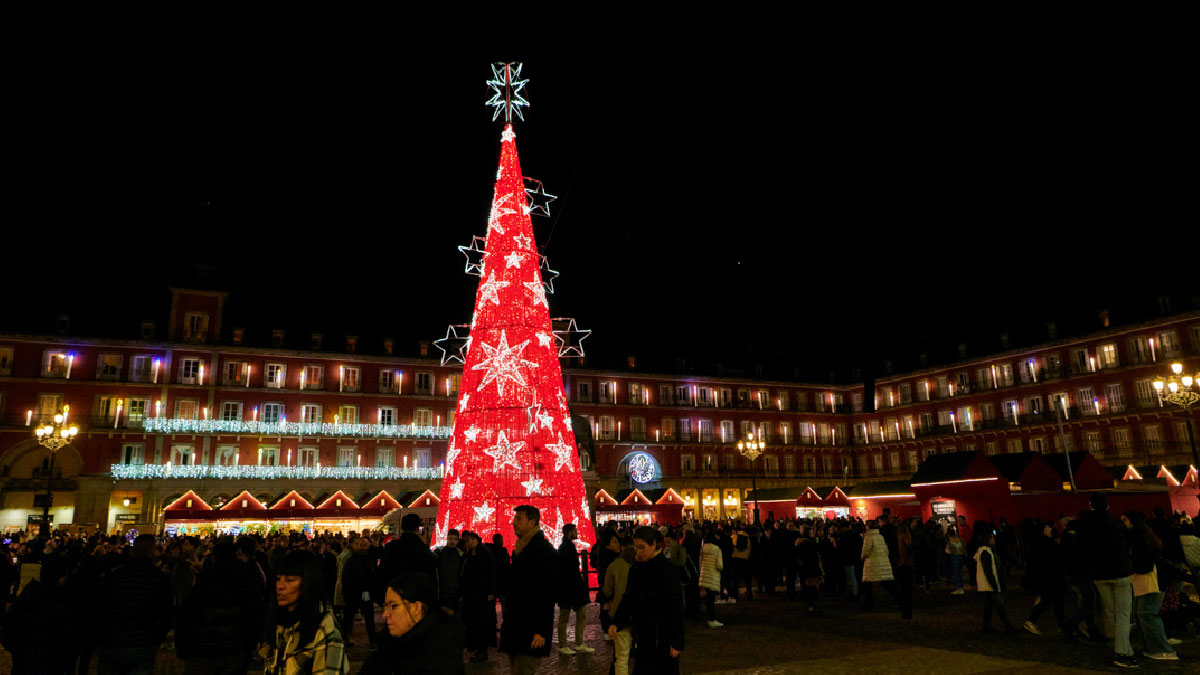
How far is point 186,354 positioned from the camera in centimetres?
3909

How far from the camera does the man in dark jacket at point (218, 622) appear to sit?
4.54 metres

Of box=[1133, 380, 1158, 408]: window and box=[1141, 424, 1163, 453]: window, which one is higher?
box=[1133, 380, 1158, 408]: window

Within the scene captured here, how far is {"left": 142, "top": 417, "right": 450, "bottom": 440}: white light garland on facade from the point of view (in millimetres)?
37500

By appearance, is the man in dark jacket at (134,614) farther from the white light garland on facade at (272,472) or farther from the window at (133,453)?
the window at (133,453)

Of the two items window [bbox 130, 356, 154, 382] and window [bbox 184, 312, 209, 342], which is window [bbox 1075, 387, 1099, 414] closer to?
window [bbox 184, 312, 209, 342]

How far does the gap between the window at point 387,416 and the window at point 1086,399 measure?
1567 inches

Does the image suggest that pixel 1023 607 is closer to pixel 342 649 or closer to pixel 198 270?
pixel 342 649

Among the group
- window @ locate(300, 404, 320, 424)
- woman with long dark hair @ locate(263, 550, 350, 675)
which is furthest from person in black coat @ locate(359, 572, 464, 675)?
window @ locate(300, 404, 320, 424)

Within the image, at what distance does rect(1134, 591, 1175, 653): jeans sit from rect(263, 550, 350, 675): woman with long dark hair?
8.01m

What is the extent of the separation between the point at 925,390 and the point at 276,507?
1736 inches

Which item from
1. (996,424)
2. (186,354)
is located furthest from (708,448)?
(186,354)

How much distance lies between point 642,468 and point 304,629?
151ft

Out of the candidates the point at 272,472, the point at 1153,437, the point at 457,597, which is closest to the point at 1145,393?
the point at 1153,437

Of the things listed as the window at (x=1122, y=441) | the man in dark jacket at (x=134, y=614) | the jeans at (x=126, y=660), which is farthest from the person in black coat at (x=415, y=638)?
the window at (x=1122, y=441)
